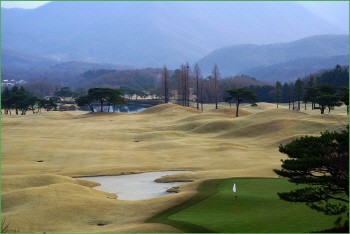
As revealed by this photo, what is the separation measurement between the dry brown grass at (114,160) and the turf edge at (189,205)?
1.69ft

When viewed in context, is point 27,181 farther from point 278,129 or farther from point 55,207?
point 278,129

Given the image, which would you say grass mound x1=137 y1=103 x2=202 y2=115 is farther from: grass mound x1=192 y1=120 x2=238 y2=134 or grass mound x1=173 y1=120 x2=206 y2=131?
grass mound x1=192 y1=120 x2=238 y2=134

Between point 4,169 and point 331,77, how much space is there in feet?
357

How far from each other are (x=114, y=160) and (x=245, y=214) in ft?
75.3

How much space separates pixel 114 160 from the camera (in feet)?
119

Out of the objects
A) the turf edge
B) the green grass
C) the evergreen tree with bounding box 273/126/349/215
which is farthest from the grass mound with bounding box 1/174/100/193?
the evergreen tree with bounding box 273/126/349/215

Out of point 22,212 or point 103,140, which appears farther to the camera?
point 103,140

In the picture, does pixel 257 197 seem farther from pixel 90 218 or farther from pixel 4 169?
pixel 4 169

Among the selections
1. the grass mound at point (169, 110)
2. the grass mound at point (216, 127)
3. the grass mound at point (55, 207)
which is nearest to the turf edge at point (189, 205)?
the grass mound at point (55, 207)

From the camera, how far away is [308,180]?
12.9m

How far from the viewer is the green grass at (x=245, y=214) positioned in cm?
1328

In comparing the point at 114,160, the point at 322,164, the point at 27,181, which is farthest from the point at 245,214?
the point at 114,160

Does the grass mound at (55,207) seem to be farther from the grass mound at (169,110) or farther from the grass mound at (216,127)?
the grass mound at (169,110)

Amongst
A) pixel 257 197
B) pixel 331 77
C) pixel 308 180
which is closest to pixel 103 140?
pixel 257 197
